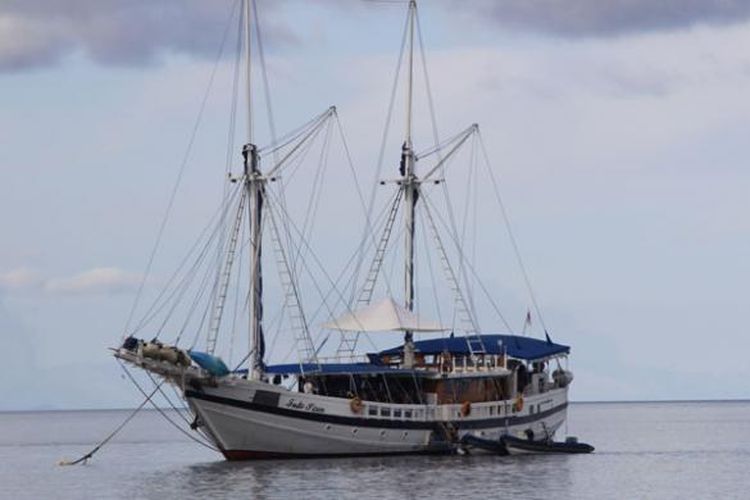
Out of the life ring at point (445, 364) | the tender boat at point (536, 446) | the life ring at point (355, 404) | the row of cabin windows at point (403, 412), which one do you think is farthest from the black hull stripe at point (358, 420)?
the life ring at point (445, 364)

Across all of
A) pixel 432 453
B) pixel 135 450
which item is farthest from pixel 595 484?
pixel 135 450

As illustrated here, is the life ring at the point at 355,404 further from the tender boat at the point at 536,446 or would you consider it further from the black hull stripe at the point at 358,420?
the tender boat at the point at 536,446

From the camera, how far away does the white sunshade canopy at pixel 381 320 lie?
98.6 metres

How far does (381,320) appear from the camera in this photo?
325ft

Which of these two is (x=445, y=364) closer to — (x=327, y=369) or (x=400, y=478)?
(x=327, y=369)

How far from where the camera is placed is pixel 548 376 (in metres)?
108

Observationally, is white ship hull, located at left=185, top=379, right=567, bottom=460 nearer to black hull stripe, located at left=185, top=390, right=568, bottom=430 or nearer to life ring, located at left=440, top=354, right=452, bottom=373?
black hull stripe, located at left=185, top=390, right=568, bottom=430

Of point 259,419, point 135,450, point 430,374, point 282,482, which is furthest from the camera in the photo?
point 135,450

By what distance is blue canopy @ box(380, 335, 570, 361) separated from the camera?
102 m

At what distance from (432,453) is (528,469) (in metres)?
6.62

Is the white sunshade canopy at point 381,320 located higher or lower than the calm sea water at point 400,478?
higher

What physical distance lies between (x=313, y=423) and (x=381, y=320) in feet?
36.1

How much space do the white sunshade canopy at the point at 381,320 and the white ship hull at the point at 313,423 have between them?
19.7 ft

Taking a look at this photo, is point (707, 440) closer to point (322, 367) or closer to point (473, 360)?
point (473, 360)
